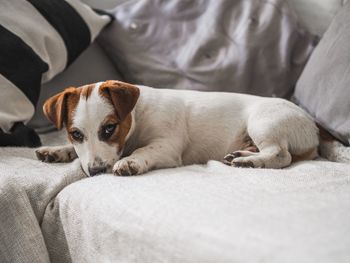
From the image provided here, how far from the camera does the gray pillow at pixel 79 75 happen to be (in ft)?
7.92

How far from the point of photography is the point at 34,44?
90.6 inches

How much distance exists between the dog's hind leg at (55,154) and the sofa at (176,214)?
0.04 m

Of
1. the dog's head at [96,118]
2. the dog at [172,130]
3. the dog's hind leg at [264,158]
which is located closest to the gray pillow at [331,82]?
the dog at [172,130]

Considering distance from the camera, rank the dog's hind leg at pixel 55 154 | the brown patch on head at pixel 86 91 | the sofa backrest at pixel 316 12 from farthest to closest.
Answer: the sofa backrest at pixel 316 12, the dog's hind leg at pixel 55 154, the brown patch on head at pixel 86 91

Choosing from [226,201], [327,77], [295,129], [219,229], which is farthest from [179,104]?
[219,229]

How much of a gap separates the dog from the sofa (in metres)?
0.07

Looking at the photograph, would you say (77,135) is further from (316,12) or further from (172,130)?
(316,12)

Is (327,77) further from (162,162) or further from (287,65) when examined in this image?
(162,162)

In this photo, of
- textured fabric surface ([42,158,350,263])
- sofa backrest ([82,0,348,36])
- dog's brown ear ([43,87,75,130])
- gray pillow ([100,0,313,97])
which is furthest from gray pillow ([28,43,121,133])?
sofa backrest ([82,0,348,36])

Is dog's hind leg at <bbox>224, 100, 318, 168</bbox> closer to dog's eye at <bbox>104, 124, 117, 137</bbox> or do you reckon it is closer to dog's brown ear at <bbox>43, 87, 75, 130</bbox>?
dog's eye at <bbox>104, 124, 117, 137</bbox>

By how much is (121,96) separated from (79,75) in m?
Answer: 0.81

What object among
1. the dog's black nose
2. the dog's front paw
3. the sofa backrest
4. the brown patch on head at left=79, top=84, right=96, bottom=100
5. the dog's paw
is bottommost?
the dog's black nose

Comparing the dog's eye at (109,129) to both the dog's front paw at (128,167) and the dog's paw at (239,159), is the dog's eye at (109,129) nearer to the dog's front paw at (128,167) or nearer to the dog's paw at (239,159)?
the dog's front paw at (128,167)

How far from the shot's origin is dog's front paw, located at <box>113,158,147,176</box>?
5.57ft
